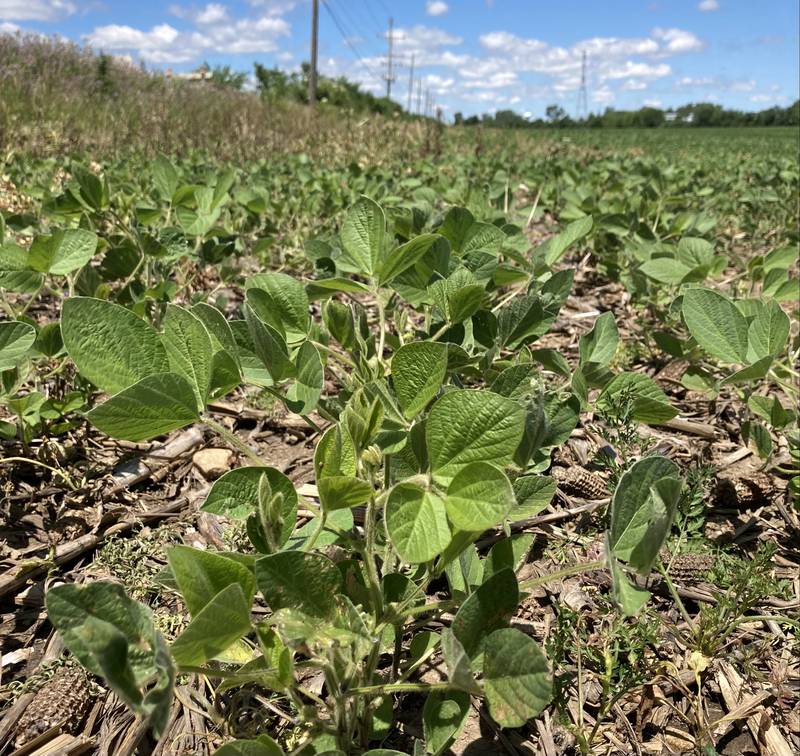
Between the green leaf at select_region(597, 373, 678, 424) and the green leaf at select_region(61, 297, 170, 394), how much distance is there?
82cm

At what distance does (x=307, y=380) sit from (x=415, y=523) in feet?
1.20

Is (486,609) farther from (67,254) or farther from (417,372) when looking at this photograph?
(67,254)

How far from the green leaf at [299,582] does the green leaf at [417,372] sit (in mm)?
271

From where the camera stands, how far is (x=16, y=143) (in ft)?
21.6

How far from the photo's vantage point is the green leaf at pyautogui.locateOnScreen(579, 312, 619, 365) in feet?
4.49

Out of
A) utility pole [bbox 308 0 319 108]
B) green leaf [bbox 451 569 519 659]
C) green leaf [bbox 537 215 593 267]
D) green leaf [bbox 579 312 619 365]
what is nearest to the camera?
green leaf [bbox 451 569 519 659]

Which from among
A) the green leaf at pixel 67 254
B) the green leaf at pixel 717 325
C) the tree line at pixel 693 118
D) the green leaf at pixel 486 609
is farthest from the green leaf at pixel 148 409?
the tree line at pixel 693 118

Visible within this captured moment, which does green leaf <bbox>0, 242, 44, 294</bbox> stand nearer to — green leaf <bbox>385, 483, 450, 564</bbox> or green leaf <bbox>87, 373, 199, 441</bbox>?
green leaf <bbox>87, 373, 199, 441</bbox>

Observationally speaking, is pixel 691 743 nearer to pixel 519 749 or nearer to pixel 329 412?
pixel 519 749

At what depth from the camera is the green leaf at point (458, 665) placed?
0.74 metres

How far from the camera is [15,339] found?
4.24ft

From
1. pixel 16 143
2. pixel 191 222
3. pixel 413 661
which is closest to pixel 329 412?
pixel 413 661

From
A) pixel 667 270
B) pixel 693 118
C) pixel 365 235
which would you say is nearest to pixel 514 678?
pixel 365 235

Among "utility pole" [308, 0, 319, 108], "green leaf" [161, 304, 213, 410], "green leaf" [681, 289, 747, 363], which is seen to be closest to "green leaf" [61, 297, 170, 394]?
"green leaf" [161, 304, 213, 410]
